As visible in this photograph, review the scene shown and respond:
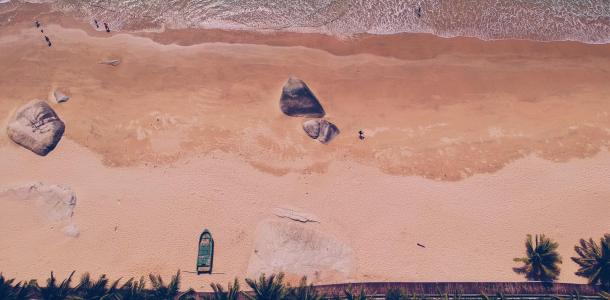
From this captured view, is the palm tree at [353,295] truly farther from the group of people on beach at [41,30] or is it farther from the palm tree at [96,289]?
the group of people on beach at [41,30]

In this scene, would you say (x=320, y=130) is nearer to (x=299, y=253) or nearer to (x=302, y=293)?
(x=299, y=253)

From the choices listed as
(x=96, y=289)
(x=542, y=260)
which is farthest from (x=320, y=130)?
(x=96, y=289)

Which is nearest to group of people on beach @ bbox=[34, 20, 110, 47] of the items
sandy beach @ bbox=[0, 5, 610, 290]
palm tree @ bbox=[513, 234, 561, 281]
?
sandy beach @ bbox=[0, 5, 610, 290]

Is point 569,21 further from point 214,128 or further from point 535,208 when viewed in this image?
point 214,128

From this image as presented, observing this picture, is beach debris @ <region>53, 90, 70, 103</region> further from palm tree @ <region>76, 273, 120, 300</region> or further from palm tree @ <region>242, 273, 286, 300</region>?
palm tree @ <region>242, 273, 286, 300</region>

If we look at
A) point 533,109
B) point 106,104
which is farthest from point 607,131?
point 106,104
